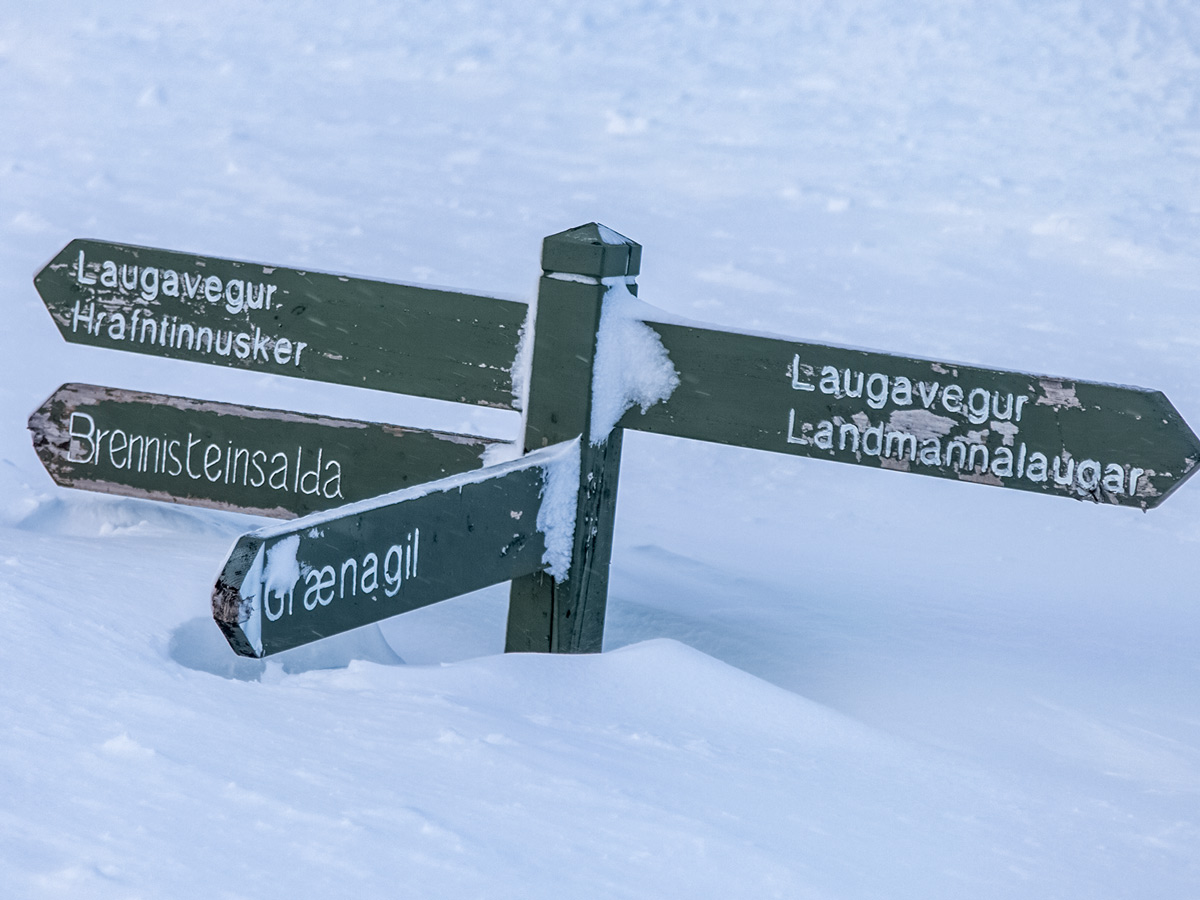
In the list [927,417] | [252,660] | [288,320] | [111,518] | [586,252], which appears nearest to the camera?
[252,660]

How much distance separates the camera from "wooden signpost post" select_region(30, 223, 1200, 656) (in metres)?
2.60

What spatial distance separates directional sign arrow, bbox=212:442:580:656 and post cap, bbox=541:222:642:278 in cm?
39

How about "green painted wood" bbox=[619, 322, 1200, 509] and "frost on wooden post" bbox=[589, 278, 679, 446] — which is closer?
"green painted wood" bbox=[619, 322, 1200, 509]

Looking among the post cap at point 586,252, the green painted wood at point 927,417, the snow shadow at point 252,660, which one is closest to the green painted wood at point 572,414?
the post cap at point 586,252

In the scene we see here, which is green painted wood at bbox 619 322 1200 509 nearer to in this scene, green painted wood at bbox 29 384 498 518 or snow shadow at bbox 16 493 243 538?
green painted wood at bbox 29 384 498 518

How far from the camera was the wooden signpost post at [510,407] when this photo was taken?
2.60 meters

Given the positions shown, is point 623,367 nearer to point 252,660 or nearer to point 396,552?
point 396,552

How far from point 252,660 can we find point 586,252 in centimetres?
109

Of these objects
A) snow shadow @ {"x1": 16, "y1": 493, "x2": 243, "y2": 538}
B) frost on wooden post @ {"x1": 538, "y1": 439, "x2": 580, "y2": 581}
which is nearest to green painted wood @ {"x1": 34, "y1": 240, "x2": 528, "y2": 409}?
frost on wooden post @ {"x1": 538, "y1": 439, "x2": 580, "y2": 581}

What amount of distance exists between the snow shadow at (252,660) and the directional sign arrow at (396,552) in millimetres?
230

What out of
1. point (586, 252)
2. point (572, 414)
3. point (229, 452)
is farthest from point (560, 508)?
point (229, 452)

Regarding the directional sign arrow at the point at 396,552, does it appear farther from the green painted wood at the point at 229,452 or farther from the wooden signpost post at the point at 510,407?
the green painted wood at the point at 229,452

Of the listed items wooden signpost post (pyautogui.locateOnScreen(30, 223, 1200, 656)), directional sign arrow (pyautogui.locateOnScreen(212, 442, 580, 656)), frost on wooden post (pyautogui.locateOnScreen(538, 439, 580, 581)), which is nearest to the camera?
directional sign arrow (pyautogui.locateOnScreen(212, 442, 580, 656))

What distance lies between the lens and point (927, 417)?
107 inches
